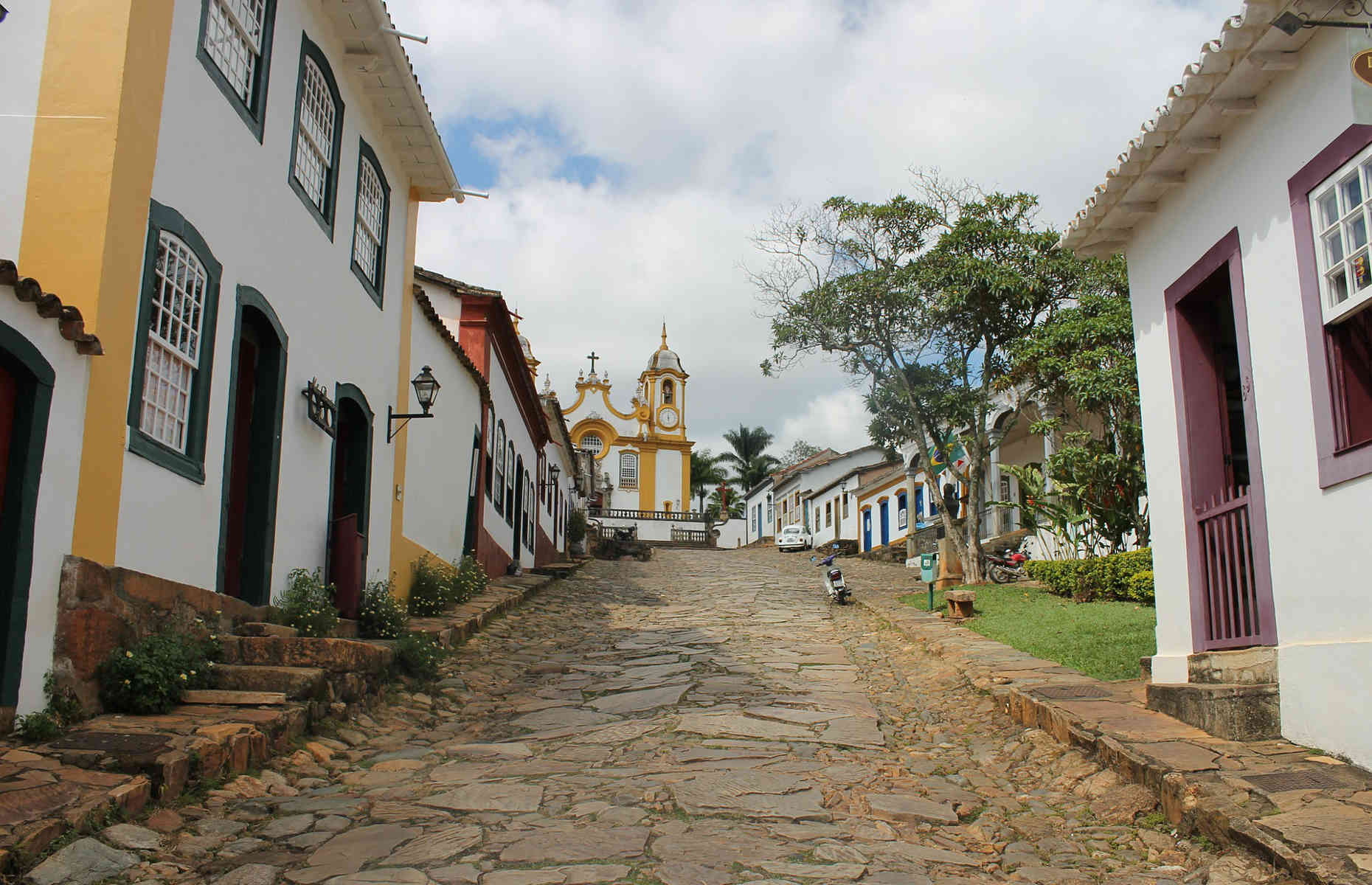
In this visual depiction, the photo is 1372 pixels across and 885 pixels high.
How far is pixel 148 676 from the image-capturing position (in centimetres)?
566

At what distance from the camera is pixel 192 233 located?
690 cm

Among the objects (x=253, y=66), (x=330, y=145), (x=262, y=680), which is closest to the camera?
(x=262, y=680)

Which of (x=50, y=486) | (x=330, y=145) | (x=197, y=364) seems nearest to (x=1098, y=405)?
(x=330, y=145)

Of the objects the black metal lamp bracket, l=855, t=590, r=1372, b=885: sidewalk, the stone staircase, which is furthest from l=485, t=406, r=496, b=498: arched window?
the stone staircase

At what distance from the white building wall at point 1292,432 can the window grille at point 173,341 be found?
639 cm

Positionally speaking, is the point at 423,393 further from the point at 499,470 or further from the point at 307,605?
the point at 499,470

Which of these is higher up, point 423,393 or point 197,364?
point 423,393

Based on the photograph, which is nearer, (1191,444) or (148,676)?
(148,676)

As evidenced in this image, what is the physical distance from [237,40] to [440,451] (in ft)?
21.4

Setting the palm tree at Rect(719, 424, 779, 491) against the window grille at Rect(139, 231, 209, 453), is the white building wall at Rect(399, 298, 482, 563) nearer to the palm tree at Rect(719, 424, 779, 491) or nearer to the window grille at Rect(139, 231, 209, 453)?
the window grille at Rect(139, 231, 209, 453)

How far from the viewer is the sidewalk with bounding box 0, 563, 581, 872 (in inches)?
163

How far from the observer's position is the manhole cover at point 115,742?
16.2ft

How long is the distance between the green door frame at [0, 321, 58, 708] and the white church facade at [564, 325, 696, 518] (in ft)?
174

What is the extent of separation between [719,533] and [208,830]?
54.5 m
